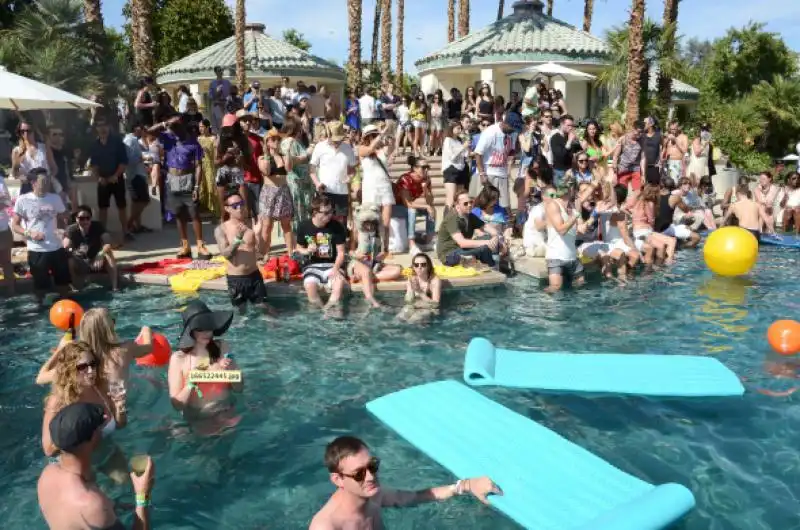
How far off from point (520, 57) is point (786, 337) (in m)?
17.9

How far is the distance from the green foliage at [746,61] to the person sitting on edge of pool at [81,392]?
3060cm

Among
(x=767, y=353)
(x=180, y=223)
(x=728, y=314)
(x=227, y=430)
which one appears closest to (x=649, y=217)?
(x=728, y=314)

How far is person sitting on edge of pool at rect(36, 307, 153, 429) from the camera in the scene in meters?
5.06

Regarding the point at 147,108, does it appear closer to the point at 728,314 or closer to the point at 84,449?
the point at 728,314

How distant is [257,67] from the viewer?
2638 cm

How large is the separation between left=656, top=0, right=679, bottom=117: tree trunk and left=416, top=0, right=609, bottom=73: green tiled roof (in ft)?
8.58

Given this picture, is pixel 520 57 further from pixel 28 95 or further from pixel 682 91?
pixel 28 95

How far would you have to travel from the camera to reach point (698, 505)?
471 cm

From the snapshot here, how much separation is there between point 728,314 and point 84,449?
25.4ft

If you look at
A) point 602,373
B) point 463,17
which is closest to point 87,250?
point 602,373

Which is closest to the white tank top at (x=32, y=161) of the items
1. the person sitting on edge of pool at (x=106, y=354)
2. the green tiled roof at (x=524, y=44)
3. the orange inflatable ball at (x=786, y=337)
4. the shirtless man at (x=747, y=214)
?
the person sitting on edge of pool at (x=106, y=354)

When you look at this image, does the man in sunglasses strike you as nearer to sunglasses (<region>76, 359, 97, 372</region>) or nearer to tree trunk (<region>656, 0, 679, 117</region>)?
sunglasses (<region>76, 359, 97, 372</region>)

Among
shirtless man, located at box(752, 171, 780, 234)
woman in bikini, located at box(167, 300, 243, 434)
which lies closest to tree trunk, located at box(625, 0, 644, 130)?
shirtless man, located at box(752, 171, 780, 234)

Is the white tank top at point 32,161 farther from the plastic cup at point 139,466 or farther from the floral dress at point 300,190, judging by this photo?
the plastic cup at point 139,466
